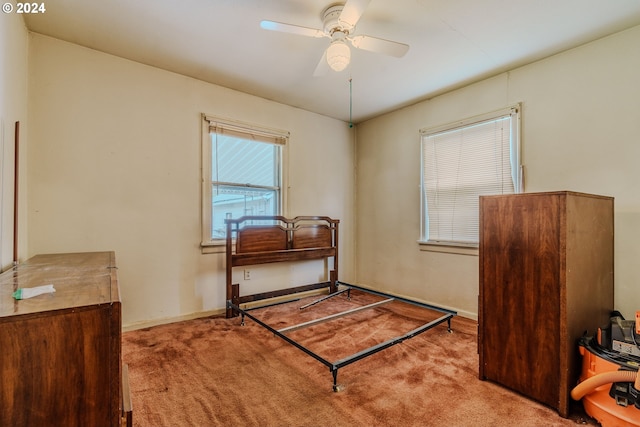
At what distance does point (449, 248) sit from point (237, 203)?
2.64 metres

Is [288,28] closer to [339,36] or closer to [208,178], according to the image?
[339,36]

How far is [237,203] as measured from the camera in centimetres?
364

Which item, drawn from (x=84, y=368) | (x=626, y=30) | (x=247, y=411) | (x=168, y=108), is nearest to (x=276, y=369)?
(x=247, y=411)

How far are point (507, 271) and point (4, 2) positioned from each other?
12.0ft

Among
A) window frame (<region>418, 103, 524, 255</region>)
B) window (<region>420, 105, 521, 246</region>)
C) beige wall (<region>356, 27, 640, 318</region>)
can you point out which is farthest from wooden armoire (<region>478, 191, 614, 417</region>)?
window (<region>420, 105, 521, 246</region>)

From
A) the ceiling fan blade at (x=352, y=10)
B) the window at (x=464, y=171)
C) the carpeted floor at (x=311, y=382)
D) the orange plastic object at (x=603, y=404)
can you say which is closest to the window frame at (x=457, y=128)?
the window at (x=464, y=171)

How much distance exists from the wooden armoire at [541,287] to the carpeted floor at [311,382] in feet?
0.63

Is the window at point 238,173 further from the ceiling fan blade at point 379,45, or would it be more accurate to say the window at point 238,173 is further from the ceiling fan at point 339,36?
the ceiling fan blade at point 379,45

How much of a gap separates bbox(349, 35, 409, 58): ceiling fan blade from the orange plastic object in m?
2.29

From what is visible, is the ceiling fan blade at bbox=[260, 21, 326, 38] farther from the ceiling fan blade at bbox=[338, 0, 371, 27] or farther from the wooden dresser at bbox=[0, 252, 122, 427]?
the wooden dresser at bbox=[0, 252, 122, 427]

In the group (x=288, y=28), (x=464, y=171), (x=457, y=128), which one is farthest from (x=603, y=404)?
(x=288, y=28)

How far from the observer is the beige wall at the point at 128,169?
2543mm

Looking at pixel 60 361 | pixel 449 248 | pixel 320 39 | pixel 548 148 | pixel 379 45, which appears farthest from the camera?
pixel 449 248

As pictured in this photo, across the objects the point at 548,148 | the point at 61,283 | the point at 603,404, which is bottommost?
the point at 603,404
